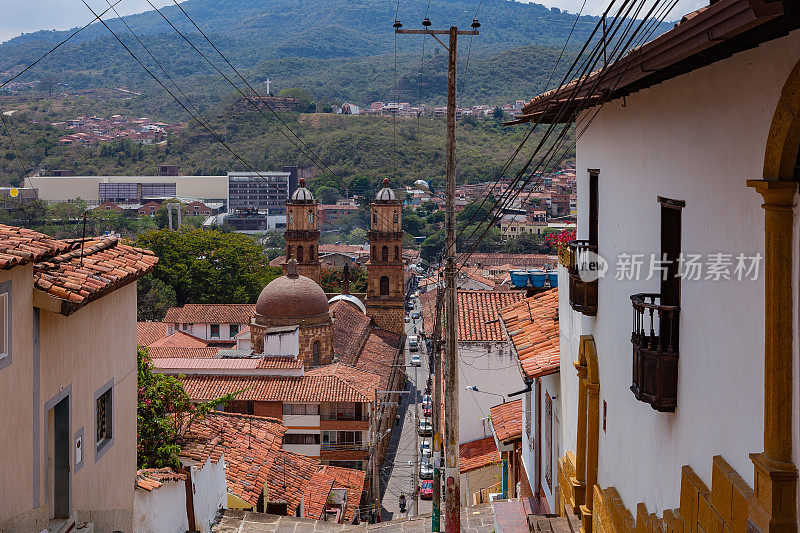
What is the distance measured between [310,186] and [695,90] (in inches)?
4371

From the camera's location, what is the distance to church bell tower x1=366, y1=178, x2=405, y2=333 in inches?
1789

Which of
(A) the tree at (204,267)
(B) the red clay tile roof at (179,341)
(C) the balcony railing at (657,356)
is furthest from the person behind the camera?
(A) the tree at (204,267)

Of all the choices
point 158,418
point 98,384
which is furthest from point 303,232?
point 98,384

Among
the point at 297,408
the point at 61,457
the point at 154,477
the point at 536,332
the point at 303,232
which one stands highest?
the point at 303,232

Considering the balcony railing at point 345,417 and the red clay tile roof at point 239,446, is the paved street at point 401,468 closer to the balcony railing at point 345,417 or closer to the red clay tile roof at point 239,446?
the balcony railing at point 345,417

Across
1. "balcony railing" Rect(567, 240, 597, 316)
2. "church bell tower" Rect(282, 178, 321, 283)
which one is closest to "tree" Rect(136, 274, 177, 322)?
"church bell tower" Rect(282, 178, 321, 283)

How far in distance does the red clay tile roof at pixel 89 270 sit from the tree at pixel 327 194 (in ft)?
325

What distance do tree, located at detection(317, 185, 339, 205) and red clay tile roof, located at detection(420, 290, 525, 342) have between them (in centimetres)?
8592

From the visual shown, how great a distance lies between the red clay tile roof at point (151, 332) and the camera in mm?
45588

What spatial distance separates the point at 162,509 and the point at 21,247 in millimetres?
5180

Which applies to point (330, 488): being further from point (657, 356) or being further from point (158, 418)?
point (657, 356)

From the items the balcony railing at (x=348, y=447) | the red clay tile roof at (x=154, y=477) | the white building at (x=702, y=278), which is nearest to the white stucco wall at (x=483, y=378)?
the balcony railing at (x=348, y=447)

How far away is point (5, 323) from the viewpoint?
6.60 metres

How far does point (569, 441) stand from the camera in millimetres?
9594
